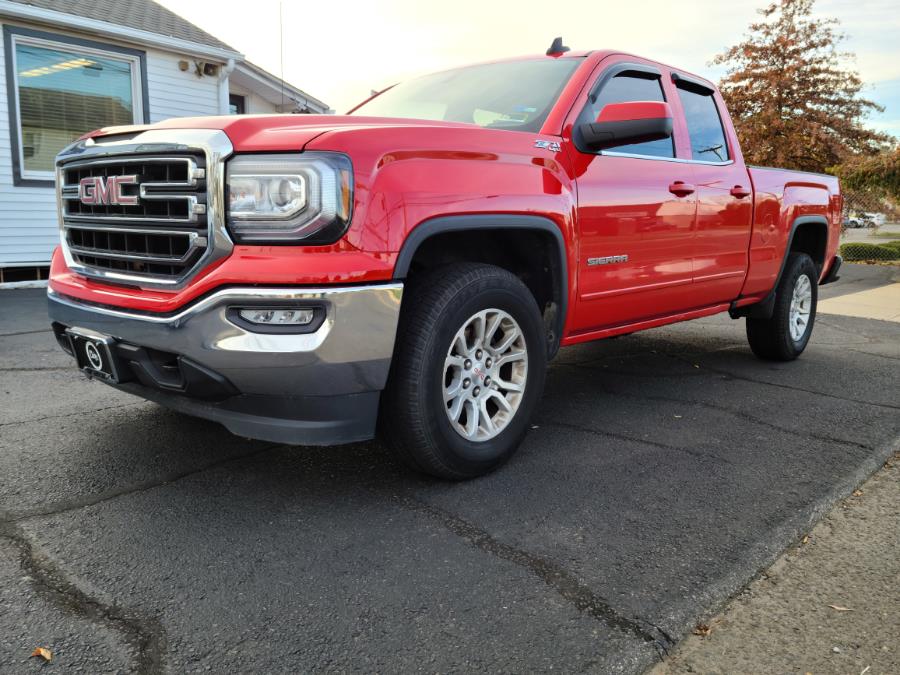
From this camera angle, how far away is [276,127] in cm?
263

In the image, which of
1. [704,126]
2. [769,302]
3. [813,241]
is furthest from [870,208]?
[704,126]

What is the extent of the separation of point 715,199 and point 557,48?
1.30 m

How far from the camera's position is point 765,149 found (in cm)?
2544

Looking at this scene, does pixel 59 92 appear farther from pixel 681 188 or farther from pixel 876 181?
pixel 876 181

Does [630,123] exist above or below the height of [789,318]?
above

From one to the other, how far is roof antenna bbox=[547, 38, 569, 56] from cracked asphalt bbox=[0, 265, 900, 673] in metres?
2.00

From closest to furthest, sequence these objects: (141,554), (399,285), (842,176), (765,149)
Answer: (141,554), (399,285), (842,176), (765,149)

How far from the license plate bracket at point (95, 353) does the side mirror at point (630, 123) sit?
228 centimetres

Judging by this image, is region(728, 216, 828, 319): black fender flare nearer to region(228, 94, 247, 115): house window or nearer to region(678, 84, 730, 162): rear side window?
region(678, 84, 730, 162): rear side window

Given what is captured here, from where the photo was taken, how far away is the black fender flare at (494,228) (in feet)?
8.71

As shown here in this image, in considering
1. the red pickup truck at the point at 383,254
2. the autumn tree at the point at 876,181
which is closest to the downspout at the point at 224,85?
the red pickup truck at the point at 383,254

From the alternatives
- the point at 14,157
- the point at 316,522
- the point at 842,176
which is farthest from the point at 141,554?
the point at 842,176

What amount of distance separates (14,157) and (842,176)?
17.0 metres

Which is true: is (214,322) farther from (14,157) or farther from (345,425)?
(14,157)
